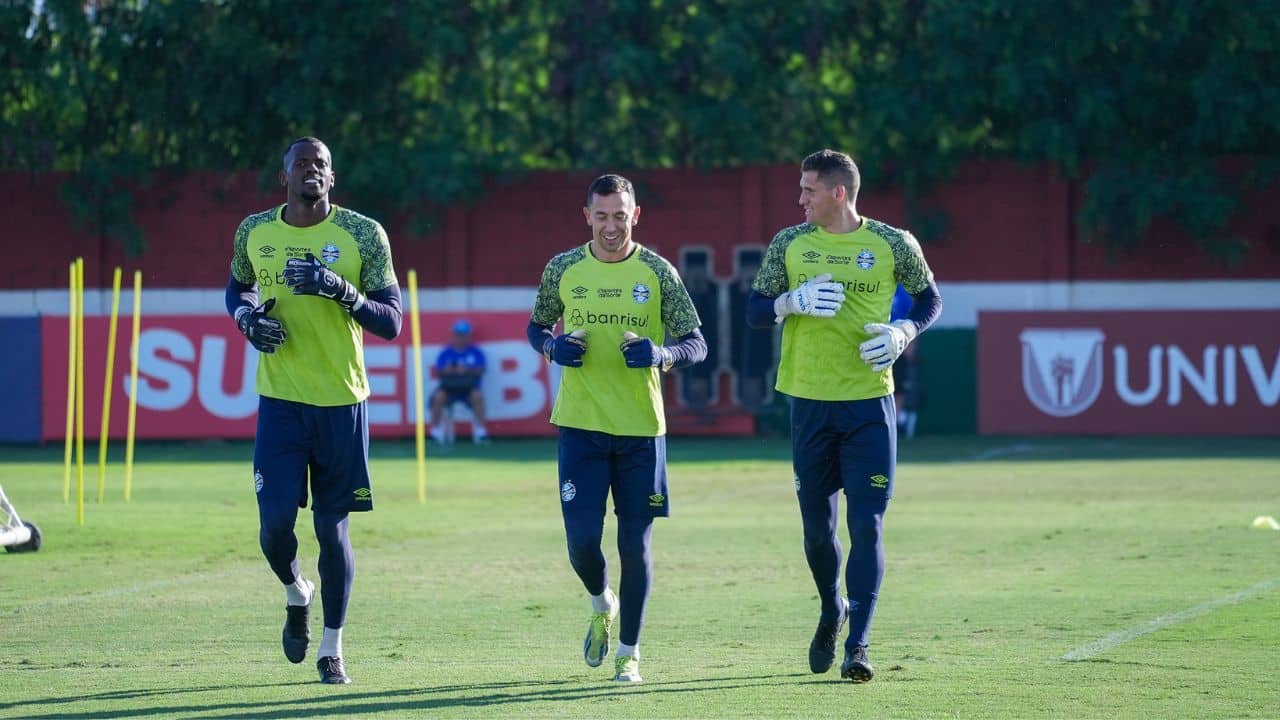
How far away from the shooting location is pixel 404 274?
29359 mm

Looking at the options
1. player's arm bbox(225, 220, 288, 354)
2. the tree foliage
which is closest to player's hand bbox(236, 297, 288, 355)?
player's arm bbox(225, 220, 288, 354)

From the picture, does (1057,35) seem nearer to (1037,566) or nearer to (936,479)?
(936,479)

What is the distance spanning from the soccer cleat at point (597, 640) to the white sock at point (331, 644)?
1022 millimetres

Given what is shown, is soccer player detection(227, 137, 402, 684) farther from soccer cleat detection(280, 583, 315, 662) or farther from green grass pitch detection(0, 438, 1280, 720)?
green grass pitch detection(0, 438, 1280, 720)

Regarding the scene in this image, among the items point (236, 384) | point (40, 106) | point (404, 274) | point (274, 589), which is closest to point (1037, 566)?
point (274, 589)

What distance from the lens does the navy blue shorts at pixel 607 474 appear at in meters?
8.46

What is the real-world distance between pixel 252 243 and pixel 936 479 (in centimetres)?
1185

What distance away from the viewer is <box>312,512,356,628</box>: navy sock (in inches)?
334

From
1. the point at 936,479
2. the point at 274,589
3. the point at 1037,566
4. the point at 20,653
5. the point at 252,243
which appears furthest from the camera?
the point at 936,479

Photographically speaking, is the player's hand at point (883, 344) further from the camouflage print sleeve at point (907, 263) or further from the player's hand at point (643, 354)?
the player's hand at point (643, 354)

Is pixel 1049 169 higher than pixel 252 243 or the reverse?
higher

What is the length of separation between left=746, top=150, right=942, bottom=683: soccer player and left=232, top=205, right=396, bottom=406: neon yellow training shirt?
1643 mm

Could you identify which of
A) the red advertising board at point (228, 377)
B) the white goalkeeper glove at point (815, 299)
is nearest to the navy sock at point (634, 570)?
the white goalkeeper glove at point (815, 299)

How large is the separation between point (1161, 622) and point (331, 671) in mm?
4117
